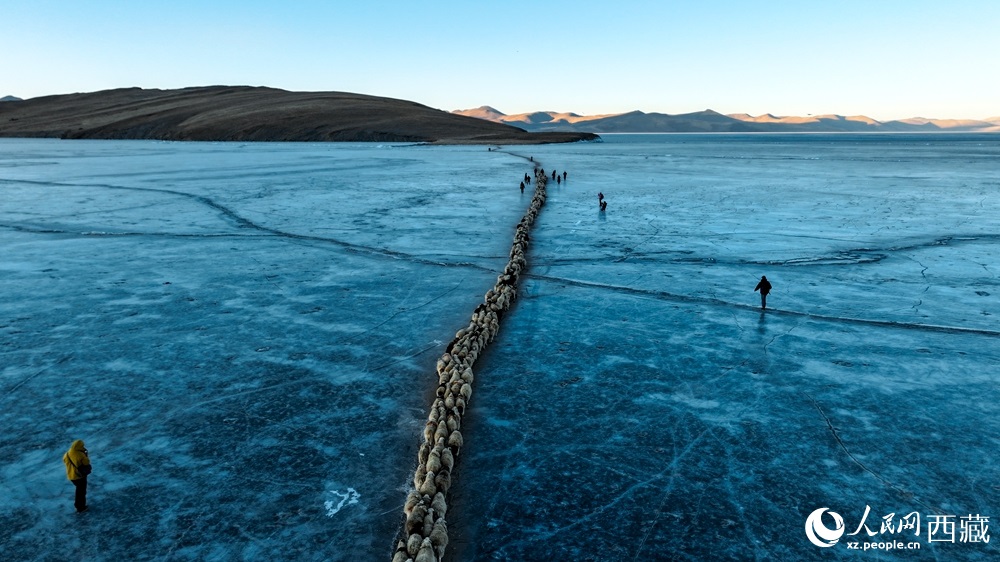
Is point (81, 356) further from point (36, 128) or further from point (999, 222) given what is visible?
point (36, 128)

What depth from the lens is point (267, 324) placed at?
35.3 ft

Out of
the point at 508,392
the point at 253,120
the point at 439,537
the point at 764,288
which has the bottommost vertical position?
the point at 508,392

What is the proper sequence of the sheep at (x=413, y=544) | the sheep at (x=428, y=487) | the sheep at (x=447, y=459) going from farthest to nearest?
1. the sheep at (x=447, y=459)
2. the sheep at (x=428, y=487)
3. the sheep at (x=413, y=544)

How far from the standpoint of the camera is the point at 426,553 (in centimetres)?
489

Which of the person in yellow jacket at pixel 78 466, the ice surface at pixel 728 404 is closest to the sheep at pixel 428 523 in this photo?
the ice surface at pixel 728 404

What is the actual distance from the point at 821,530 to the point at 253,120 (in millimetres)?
139410

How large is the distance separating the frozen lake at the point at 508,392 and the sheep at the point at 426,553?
42 cm

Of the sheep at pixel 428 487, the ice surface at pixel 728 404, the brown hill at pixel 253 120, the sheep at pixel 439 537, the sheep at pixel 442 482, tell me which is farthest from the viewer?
the brown hill at pixel 253 120

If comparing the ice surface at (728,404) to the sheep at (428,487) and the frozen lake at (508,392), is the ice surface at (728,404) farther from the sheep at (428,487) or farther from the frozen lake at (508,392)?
the sheep at (428,487)

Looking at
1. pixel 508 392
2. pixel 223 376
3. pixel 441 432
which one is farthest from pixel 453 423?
pixel 223 376

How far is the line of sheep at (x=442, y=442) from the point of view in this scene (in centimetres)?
512

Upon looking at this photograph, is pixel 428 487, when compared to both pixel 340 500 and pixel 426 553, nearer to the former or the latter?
pixel 340 500

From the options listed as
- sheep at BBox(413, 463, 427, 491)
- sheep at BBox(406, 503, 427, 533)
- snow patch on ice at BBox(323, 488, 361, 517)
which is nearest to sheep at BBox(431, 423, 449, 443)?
sheep at BBox(413, 463, 427, 491)

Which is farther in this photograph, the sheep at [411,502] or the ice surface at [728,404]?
the ice surface at [728,404]
